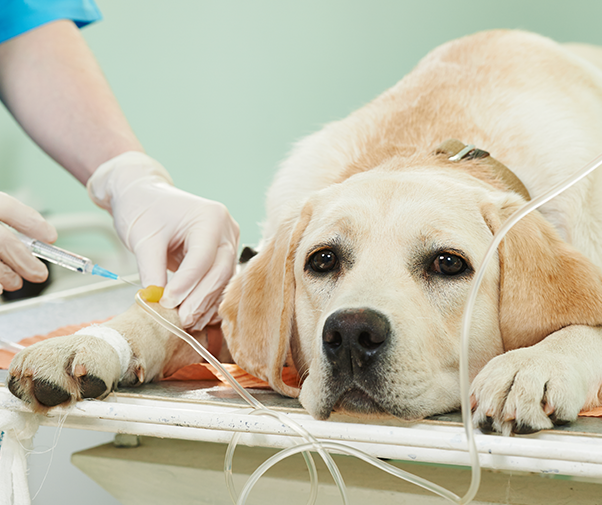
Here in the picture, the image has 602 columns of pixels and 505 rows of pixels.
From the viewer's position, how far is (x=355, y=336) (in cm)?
94

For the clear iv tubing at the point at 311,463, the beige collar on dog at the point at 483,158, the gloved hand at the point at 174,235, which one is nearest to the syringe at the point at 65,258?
the gloved hand at the point at 174,235

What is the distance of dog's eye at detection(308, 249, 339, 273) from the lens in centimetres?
125

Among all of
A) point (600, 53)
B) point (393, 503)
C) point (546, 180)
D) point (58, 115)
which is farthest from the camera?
point (600, 53)

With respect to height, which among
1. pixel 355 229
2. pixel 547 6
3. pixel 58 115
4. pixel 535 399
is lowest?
pixel 547 6

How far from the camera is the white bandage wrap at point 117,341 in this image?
117 cm

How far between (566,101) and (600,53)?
→ 3.29 feet

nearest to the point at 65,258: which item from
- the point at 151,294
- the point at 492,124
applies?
the point at 151,294

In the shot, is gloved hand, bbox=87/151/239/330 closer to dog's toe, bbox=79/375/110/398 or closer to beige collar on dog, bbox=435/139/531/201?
dog's toe, bbox=79/375/110/398

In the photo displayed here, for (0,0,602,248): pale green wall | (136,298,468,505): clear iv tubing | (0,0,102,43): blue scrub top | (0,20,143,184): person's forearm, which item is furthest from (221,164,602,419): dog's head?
(0,0,602,248): pale green wall

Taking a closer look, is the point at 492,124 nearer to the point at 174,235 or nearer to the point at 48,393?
the point at 174,235

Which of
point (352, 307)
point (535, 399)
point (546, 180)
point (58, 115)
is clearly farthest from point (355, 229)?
point (58, 115)

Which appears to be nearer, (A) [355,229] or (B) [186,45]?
(A) [355,229]

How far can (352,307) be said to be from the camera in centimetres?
97

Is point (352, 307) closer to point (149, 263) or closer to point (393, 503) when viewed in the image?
point (393, 503)
